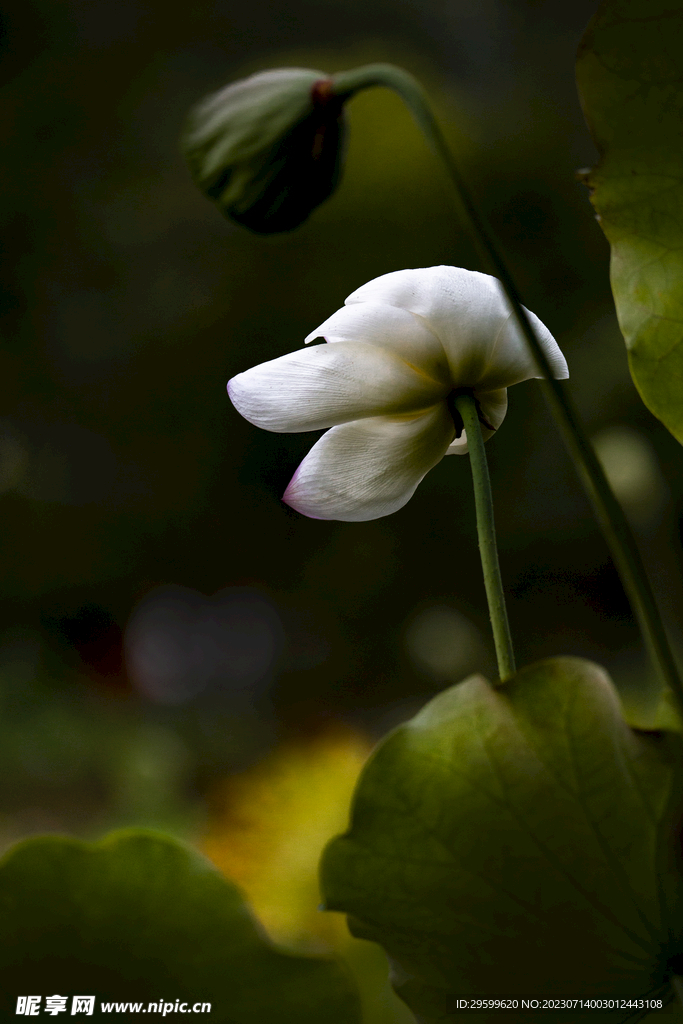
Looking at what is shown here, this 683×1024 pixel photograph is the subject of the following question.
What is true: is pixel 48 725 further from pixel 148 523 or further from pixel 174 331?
pixel 174 331

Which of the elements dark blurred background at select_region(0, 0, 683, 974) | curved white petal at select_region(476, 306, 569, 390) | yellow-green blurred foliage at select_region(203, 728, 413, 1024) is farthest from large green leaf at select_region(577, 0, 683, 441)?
dark blurred background at select_region(0, 0, 683, 974)

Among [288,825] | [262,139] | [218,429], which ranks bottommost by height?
[288,825]

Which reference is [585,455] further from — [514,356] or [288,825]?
[288,825]

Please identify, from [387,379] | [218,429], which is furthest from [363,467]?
[218,429]

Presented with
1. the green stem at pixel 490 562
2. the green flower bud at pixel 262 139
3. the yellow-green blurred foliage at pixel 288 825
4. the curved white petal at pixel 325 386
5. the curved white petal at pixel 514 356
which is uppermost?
the green flower bud at pixel 262 139

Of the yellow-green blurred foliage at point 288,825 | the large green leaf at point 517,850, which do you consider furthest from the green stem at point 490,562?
the yellow-green blurred foliage at point 288,825

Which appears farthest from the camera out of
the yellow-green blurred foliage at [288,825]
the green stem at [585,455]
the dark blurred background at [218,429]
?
the dark blurred background at [218,429]

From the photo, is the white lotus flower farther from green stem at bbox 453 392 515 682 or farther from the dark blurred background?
the dark blurred background

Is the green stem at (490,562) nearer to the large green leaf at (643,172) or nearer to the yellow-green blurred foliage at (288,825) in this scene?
the large green leaf at (643,172)
